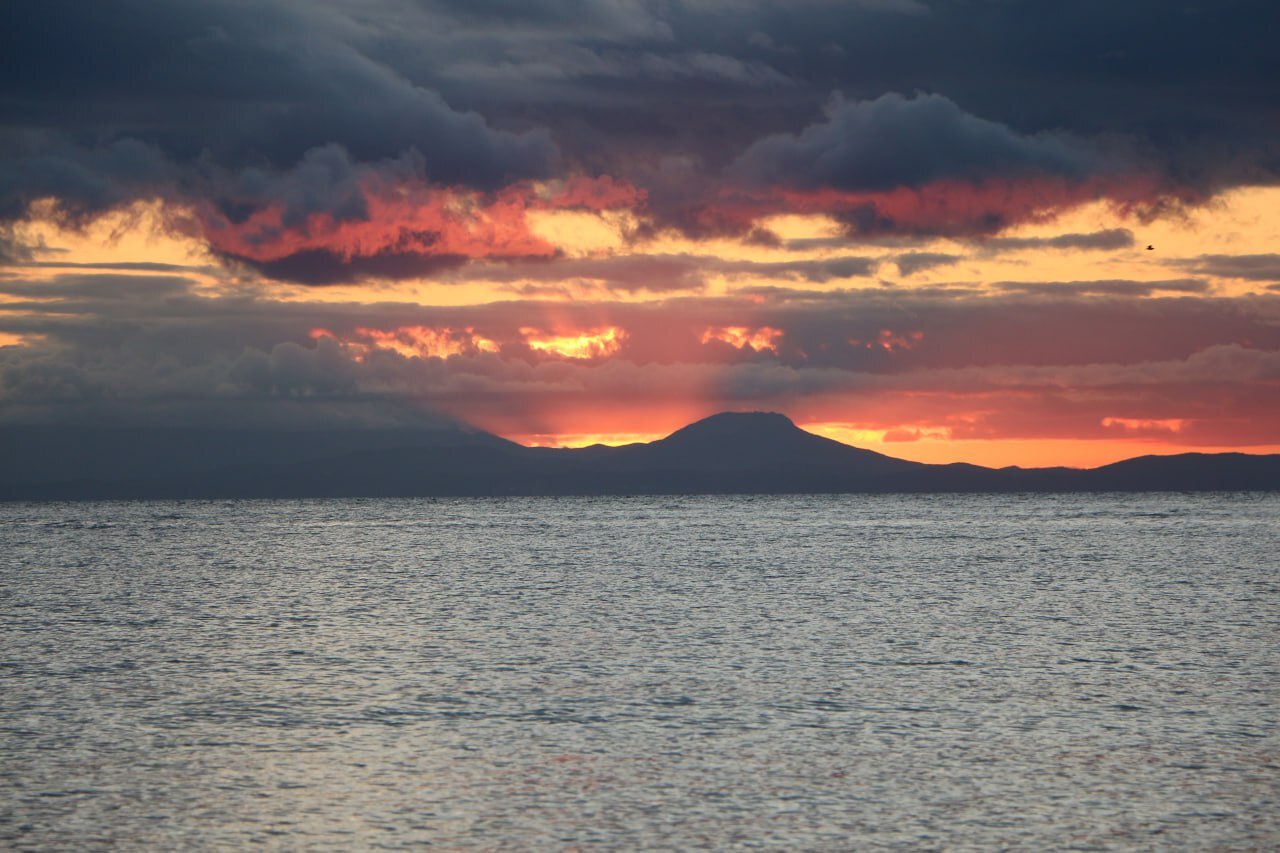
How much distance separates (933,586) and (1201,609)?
20840 mm

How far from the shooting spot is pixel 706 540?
6629 inches

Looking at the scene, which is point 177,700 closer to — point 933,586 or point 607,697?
point 607,697

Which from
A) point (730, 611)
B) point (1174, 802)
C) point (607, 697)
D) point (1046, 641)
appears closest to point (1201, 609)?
point (1046, 641)

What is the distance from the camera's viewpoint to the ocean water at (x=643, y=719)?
24.8 metres

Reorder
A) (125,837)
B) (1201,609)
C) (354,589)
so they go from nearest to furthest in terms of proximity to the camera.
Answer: (125,837) → (1201,609) → (354,589)

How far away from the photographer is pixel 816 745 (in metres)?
31.7

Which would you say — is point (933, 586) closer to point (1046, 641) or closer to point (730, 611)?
point (730, 611)

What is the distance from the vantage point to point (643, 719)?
35469 mm

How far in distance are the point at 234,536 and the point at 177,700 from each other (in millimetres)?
154888

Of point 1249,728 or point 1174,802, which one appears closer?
point 1174,802

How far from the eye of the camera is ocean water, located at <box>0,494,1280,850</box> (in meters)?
24.8

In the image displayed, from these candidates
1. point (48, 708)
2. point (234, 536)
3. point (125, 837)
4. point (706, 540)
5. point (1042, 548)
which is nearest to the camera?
point (125, 837)

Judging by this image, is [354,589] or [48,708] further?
[354,589]

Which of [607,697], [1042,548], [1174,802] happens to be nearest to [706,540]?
[1042,548]
